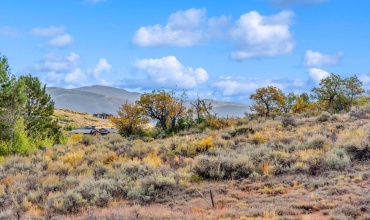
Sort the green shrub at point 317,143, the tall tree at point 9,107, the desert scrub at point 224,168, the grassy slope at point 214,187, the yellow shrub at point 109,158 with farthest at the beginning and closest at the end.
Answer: the tall tree at point 9,107
the yellow shrub at point 109,158
the green shrub at point 317,143
the desert scrub at point 224,168
the grassy slope at point 214,187

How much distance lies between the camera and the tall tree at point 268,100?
53844mm

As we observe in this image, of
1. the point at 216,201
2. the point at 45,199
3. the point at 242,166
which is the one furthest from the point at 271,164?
the point at 45,199

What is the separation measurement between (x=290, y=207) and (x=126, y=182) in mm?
6866

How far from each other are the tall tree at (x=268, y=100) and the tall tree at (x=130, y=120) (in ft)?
55.0

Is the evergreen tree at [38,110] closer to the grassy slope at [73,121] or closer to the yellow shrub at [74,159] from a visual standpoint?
the yellow shrub at [74,159]

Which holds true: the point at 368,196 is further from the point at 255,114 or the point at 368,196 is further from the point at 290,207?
the point at 255,114

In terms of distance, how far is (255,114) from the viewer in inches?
2090

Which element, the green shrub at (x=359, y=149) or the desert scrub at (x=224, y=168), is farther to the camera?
the green shrub at (x=359, y=149)

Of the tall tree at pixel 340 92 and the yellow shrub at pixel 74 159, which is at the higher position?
the tall tree at pixel 340 92

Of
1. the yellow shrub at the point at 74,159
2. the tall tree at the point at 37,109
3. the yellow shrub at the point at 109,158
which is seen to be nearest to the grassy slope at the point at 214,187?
the yellow shrub at the point at 74,159

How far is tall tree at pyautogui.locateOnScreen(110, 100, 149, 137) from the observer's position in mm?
52906

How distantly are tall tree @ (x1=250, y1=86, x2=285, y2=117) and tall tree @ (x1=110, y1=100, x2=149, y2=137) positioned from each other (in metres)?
16.8

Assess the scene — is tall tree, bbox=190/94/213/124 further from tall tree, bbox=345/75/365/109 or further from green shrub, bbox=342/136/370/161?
green shrub, bbox=342/136/370/161

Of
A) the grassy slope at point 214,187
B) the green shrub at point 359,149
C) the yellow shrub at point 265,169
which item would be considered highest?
the green shrub at point 359,149
